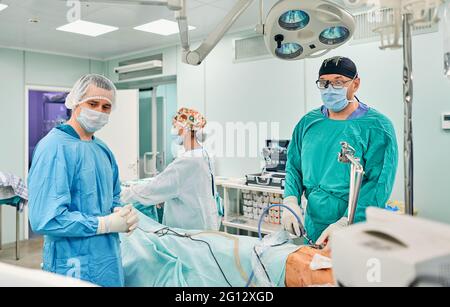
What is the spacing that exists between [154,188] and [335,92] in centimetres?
138

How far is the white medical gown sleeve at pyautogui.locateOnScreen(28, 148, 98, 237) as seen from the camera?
1475 mm

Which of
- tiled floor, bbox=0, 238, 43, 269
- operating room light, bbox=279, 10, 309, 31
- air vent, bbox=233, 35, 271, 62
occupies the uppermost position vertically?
air vent, bbox=233, 35, 271, 62

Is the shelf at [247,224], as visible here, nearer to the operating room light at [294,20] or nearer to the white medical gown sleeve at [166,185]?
the white medical gown sleeve at [166,185]

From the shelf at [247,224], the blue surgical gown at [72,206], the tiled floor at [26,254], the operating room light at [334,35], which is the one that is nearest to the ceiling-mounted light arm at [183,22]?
the operating room light at [334,35]

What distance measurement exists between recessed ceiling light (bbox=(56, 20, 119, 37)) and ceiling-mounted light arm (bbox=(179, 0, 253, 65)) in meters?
2.81

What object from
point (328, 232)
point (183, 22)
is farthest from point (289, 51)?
point (328, 232)

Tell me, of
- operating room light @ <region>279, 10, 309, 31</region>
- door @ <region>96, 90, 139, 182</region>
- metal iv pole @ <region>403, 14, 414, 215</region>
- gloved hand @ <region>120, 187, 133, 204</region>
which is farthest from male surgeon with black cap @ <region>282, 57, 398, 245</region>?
door @ <region>96, 90, 139, 182</region>

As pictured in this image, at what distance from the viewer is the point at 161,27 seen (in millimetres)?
4133

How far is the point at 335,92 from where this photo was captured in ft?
5.95

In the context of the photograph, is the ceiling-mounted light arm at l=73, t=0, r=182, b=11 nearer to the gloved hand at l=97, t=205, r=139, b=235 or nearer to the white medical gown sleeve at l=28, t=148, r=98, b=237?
the white medical gown sleeve at l=28, t=148, r=98, b=237

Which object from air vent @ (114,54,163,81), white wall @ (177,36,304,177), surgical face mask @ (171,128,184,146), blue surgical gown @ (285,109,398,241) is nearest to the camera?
blue surgical gown @ (285,109,398,241)

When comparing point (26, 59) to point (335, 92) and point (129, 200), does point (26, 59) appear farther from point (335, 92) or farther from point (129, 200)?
point (335, 92)

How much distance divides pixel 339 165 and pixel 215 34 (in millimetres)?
828
